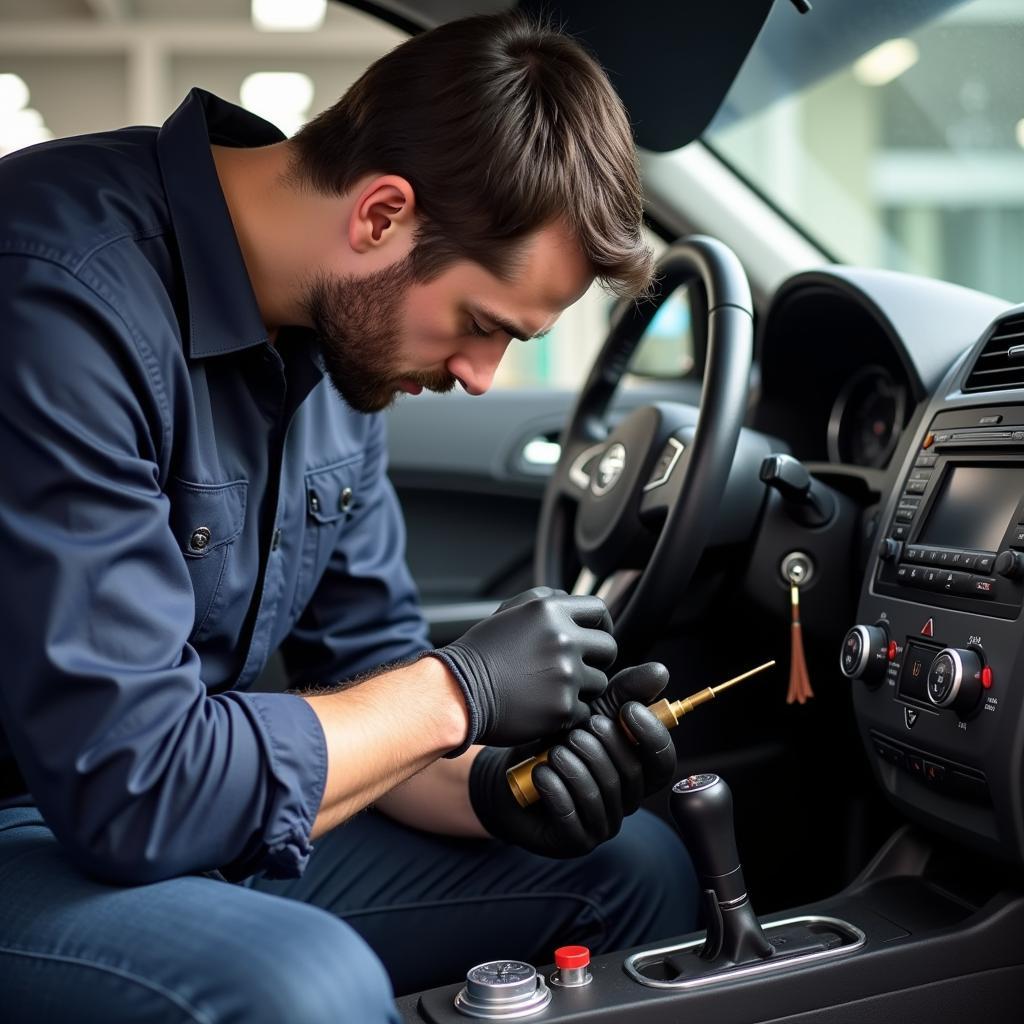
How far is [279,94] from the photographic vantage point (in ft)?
22.9

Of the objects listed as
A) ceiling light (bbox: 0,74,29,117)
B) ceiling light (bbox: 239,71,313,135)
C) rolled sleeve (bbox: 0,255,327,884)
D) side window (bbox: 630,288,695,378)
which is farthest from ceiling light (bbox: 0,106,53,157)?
rolled sleeve (bbox: 0,255,327,884)

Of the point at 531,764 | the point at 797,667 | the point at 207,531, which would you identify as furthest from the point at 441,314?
the point at 797,667

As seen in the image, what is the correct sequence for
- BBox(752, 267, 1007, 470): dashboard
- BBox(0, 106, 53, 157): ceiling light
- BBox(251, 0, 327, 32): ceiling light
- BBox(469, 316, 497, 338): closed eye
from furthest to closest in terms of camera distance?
BBox(0, 106, 53, 157): ceiling light → BBox(251, 0, 327, 32): ceiling light → BBox(752, 267, 1007, 470): dashboard → BBox(469, 316, 497, 338): closed eye

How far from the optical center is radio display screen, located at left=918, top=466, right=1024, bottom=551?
103 cm

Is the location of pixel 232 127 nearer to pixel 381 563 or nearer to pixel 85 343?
pixel 85 343

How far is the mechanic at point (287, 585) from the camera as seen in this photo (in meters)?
0.81

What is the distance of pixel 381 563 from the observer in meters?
1.37

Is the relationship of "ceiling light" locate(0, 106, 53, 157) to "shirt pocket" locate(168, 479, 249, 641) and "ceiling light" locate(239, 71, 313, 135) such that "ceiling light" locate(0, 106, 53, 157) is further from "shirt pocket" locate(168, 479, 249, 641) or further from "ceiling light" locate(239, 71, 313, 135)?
"shirt pocket" locate(168, 479, 249, 641)

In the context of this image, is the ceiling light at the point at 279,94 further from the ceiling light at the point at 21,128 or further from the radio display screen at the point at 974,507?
the radio display screen at the point at 974,507

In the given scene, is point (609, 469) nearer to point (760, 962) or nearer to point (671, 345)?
point (760, 962)

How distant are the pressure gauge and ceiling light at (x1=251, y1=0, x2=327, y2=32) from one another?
547cm

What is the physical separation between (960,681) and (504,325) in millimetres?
446

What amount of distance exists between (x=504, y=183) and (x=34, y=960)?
0.63 meters

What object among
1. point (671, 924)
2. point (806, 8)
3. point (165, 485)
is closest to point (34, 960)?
point (165, 485)
